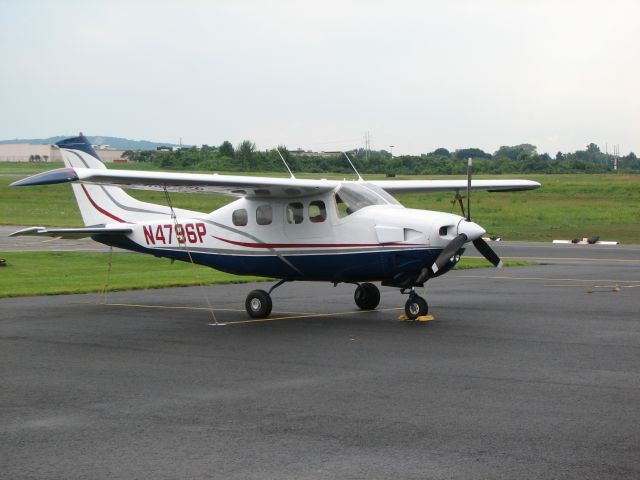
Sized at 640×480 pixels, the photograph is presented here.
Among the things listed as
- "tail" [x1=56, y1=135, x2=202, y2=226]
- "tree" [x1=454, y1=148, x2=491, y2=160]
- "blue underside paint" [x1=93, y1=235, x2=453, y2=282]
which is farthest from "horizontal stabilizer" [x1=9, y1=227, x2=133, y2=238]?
"tree" [x1=454, y1=148, x2=491, y2=160]

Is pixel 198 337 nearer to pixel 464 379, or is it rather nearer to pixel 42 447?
pixel 464 379

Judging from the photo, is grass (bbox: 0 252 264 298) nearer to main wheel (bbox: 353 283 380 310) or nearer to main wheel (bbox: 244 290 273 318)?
main wheel (bbox: 244 290 273 318)

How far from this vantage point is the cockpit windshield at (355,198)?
17578 mm

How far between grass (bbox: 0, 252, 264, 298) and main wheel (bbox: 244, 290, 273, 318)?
5.97 metres

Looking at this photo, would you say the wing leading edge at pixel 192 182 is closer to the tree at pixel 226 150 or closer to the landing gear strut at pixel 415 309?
the landing gear strut at pixel 415 309

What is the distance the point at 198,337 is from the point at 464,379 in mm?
5411

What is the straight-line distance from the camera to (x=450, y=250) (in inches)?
630

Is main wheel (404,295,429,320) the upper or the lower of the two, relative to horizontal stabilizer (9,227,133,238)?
lower

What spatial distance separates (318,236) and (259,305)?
1687 millimetres

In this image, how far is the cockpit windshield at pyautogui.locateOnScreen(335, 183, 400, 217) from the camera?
17.6 m

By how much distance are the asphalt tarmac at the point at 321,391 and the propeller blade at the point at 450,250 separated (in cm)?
113

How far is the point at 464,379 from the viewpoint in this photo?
11.5 meters

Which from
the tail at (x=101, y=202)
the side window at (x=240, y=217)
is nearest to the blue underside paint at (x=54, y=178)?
the side window at (x=240, y=217)

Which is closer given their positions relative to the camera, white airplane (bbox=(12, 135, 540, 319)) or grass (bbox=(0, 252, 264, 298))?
white airplane (bbox=(12, 135, 540, 319))
